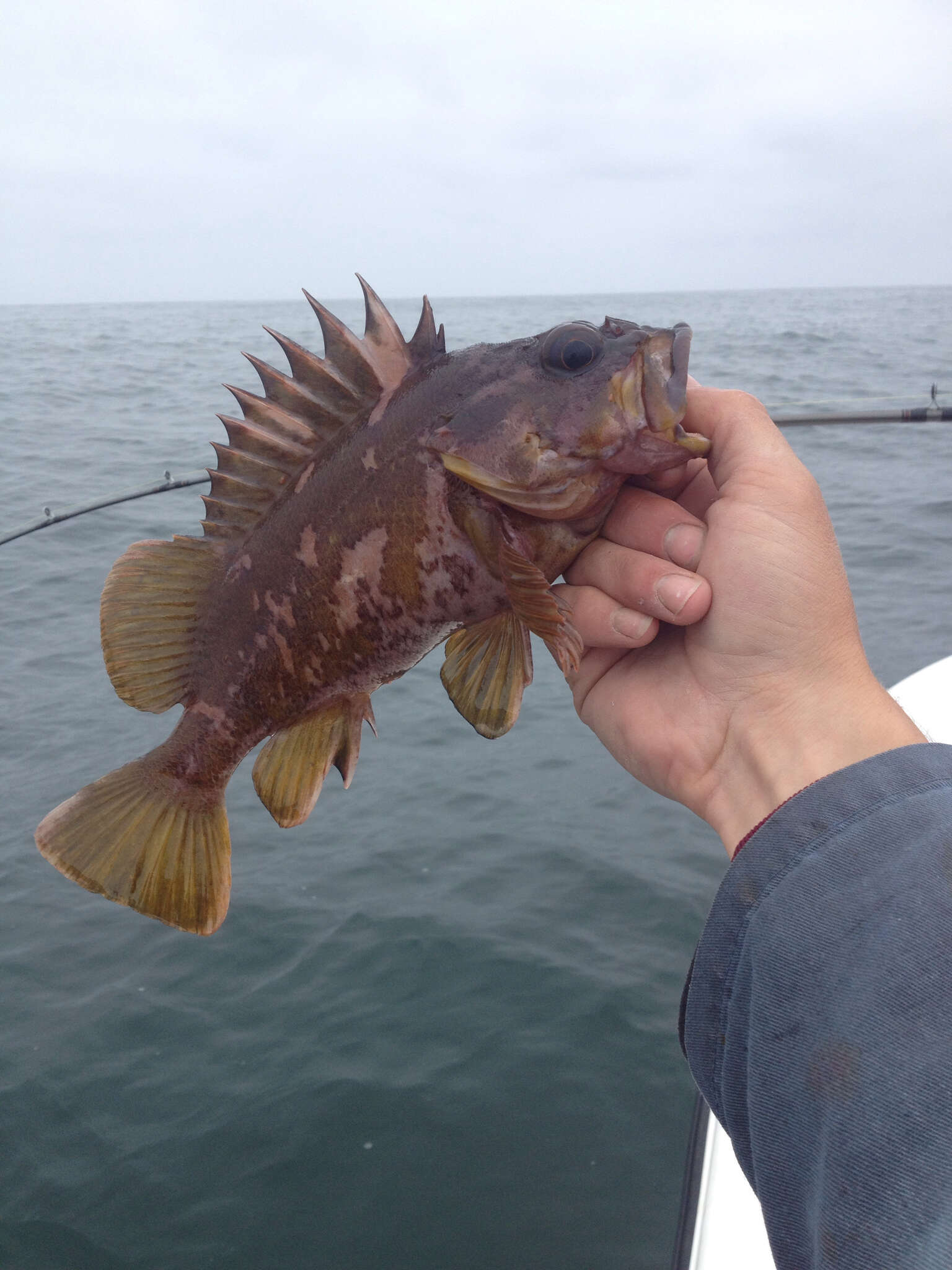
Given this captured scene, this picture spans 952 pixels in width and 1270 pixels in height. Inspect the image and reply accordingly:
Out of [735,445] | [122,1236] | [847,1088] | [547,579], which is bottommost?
[122,1236]

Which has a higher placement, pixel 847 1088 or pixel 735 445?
pixel 735 445

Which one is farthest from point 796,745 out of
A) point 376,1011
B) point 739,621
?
point 376,1011

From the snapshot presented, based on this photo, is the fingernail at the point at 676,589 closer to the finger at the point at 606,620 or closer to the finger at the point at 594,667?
the finger at the point at 606,620

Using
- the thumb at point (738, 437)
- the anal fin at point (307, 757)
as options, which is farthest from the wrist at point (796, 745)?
the anal fin at point (307, 757)

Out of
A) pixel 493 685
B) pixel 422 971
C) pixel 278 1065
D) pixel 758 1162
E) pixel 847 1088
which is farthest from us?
pixel 422 971

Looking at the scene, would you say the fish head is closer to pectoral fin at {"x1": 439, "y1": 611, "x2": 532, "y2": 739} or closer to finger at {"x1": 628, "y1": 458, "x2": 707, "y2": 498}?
finger at {"x1": 628, "y1": 458, "x2": 707, "y2": 498}

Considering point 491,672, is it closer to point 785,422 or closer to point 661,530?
point 661,530

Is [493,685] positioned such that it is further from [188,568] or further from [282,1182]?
[282,1182]

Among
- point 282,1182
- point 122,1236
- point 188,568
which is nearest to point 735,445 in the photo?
point 188,568
